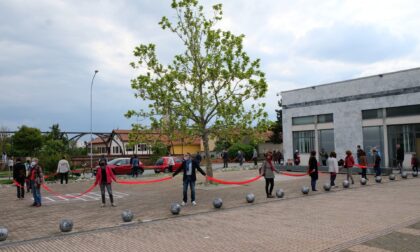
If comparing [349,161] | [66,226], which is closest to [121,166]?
[349,161]

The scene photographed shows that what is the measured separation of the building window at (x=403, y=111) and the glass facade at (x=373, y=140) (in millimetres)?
1181

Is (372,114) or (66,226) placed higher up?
(372,114)

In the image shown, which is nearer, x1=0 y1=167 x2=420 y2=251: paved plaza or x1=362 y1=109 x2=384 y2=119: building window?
x1=0 y1=167 x2=420 y2=251: paved plaza

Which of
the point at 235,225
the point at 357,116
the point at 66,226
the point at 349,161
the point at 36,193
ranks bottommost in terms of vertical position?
the point at 235,225

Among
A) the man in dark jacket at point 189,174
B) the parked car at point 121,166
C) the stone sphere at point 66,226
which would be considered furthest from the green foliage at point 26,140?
the stone sphere at point 66,226

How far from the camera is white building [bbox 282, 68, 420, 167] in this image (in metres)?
25.5

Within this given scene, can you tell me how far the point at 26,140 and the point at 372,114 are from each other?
134 ft

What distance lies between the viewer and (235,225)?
30.1 ft

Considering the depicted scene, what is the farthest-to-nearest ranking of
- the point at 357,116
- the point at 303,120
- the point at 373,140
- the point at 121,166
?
the point at 303,120, the point at 121,166, the point at 357,116, the point at 373,140

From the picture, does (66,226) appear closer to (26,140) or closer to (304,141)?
(304,141)

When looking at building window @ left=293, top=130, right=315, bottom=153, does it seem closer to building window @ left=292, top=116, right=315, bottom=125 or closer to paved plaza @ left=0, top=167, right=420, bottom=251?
building window @ left=292, top=116, right=315, bottom=125

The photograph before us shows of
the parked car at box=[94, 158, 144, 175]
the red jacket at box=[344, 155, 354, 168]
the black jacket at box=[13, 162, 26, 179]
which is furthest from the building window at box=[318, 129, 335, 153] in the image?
the black jacket at box=[13, 162, 26, 179]

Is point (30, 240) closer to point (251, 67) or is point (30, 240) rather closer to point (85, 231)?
point (85, 231)

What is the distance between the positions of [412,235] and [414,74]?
2075cm
